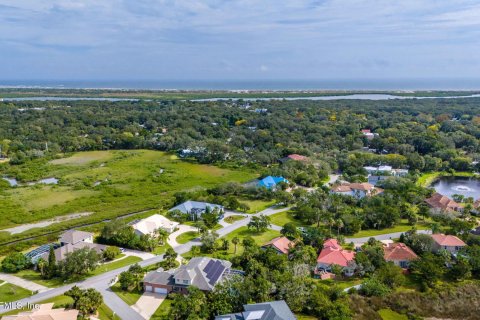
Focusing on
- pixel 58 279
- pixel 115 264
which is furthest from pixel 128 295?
pixel 58 279

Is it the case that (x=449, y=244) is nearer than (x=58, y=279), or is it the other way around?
(x=58, y=279)

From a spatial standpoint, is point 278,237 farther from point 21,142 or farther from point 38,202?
point 21,142

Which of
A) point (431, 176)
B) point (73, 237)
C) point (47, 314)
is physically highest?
point (47, 314)

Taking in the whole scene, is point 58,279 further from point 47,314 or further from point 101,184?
point 101,184

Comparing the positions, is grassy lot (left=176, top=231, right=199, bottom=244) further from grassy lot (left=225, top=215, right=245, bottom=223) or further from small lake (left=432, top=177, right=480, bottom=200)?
small lake (left=432, top=177, right=480, bottom=200)

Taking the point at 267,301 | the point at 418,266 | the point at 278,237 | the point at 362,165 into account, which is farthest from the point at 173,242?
the point at 362,165

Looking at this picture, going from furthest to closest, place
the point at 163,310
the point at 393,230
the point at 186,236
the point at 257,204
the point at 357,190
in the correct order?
the point at 357,190, the point at 257,204, the point at 393,230, the point at 186,236, the point at 163,310
